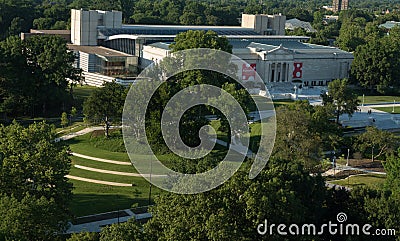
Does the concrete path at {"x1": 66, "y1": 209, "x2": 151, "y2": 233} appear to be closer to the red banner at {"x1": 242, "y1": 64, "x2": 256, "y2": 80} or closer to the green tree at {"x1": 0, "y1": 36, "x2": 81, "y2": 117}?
the green tree at {"x1": 0, "y1": 36, "x2": 81, "y2": 117}

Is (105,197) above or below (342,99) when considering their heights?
below

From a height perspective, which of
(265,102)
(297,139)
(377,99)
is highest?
(297,139)

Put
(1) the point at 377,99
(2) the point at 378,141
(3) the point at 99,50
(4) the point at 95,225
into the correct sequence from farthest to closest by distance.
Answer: (3) the point at 99,50 < (1) the point at 377,99 < (2) the point at 378,141 < (4) the point at 95,225

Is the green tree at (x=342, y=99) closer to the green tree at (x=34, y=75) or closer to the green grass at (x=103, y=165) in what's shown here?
the green grass at (x=103, y=165)

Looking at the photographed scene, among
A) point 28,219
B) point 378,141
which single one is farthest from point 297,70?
point 28,219

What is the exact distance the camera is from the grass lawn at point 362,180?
133 ft

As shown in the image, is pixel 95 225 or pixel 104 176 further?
pixel 104 176

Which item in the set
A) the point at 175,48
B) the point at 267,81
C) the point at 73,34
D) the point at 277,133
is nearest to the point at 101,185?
the point at 277,133

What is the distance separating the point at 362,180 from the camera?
136 feet

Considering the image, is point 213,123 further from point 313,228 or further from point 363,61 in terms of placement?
point 363,61

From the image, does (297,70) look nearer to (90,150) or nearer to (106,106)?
(106,106)

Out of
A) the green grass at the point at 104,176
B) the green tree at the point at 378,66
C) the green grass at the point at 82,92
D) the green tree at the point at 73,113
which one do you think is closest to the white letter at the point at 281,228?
the green grass at the point at 104,176

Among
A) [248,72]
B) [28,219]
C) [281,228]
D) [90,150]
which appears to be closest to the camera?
[281,228]

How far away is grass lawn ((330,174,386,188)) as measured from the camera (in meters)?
40.5
